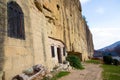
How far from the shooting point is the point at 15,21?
10.1m

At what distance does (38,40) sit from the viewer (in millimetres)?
12641

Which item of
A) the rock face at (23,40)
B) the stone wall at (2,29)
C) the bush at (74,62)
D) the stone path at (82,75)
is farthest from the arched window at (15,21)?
the bush at (74,62)

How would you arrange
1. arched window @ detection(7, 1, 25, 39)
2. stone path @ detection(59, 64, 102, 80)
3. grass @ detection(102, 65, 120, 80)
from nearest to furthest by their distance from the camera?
arched window @ detection(7, 1, 25, 39) < stone path @ detection(59, 64, 102, 80) < grass @ detection(102, 65, 120, 80)

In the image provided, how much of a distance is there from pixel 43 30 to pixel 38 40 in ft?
4.90

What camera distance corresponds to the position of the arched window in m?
9.51

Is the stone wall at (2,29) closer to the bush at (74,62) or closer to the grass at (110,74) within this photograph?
the grass at (110,74)

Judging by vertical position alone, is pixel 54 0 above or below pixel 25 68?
above

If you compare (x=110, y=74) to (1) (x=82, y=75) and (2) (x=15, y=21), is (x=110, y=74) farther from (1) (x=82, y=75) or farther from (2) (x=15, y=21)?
(2) (x=15, y=21)

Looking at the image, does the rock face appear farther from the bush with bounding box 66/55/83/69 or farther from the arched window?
the bush with bounding box 66/55/83/69

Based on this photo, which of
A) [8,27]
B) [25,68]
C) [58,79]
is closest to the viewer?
[8,27]

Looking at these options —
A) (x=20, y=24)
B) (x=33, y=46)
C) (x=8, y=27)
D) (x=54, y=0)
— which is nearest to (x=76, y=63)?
(x=54, y=0)

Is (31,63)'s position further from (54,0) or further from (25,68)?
(54,0)

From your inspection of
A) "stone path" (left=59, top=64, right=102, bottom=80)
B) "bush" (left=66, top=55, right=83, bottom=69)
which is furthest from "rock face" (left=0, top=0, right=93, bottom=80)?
"bush" (left=66, top=55, right=83, bottom=69)

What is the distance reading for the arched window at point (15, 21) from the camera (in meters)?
9.51
